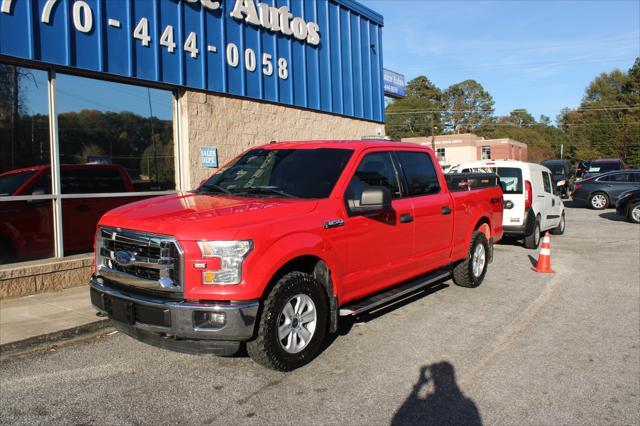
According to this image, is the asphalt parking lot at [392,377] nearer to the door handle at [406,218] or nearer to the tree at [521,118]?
the door handle at [406,218]

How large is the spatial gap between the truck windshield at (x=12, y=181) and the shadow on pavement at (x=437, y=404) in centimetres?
583

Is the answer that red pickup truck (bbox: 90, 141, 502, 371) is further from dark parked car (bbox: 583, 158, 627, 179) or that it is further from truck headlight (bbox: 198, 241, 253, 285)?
dark parked car (bbox: 583, 158, 627, 179)

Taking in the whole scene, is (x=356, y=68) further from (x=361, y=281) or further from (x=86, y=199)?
(x=361, y=281)

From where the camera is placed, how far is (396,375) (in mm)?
4336

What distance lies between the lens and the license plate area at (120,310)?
4.00m

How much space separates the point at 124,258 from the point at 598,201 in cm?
2173

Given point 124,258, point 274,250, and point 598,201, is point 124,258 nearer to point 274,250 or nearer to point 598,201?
point 274,250

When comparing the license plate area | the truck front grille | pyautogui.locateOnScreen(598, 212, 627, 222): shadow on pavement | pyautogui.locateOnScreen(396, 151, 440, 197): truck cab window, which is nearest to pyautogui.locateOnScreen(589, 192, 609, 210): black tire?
pyautogui.locateOnScreen(598, 212, 627, 222): shadow on pavement

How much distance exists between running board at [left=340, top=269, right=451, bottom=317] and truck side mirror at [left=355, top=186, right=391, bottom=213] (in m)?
0.92

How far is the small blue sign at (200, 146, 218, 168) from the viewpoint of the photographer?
9.79 metres

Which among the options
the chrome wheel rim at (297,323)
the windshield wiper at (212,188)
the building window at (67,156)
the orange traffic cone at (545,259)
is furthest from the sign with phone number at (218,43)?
the orange traffic cone at (545,259)

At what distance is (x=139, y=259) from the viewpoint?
4.07 metres

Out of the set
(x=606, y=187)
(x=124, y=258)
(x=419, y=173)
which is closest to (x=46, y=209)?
(x=124, y=258)

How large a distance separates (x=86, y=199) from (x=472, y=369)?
20.0 feet
